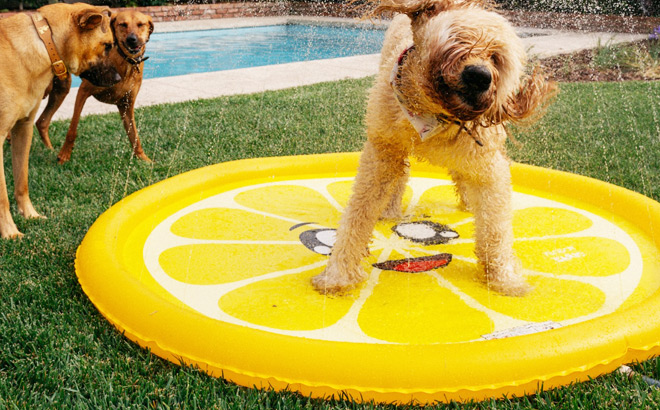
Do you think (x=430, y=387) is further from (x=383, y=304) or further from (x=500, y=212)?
(x=500, y=212)

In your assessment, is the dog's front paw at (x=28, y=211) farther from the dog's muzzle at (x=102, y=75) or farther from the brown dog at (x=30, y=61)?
the dog's muzzle at (x=102, y=75)

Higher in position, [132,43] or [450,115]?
[450,115]

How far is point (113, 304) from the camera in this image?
2.70 m

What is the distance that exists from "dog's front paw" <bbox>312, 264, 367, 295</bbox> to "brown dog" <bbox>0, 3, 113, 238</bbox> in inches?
82.7

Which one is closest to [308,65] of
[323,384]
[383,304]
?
[383,304]

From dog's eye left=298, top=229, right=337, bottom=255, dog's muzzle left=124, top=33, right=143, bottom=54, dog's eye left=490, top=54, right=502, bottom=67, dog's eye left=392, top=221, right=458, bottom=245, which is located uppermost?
dog's eye left=490, top=54, right=502, bottom=67

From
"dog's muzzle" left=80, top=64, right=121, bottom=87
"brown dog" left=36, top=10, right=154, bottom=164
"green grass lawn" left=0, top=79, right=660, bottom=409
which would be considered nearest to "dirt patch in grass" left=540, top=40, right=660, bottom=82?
"green grass lawn" left=0, top=79, right=660, bottom=409

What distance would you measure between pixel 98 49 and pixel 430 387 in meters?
3.43

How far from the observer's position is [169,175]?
16.6 feet

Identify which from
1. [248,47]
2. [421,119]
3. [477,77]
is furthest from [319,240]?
[248,47]

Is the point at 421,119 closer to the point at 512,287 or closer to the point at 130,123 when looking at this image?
the point at 512,287

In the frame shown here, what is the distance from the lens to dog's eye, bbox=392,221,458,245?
12.5ft

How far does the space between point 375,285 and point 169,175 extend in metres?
2.58

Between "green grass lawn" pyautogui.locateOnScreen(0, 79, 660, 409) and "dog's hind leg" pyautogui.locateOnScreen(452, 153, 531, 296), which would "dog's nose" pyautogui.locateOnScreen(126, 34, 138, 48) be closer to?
"green grass lawn" pyautogui.locateOnScreen(0, 79, 660, 409)
